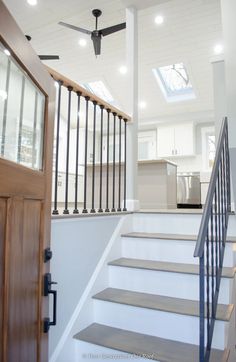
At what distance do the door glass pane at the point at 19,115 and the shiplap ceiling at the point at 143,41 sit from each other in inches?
111

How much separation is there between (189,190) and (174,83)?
8.67 ft

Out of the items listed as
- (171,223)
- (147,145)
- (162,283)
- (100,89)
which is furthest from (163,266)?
(100,89)

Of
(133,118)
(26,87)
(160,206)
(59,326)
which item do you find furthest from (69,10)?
(59,326)

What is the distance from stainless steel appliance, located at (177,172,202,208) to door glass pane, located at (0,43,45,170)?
581cm

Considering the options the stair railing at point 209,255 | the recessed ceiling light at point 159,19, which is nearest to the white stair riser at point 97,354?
the stair railing at point 209,255

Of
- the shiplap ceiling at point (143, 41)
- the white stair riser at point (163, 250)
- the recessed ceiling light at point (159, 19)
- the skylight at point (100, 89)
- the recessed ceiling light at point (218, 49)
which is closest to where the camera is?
the white stair riser at point (163, 250)

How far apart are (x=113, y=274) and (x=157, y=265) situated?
378mm

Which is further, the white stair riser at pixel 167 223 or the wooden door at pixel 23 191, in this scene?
the white stair riser at pixel 167 223


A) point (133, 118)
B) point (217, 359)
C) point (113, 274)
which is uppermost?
point (133, 118)

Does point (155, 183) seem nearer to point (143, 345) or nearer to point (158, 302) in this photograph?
point (158, 302)

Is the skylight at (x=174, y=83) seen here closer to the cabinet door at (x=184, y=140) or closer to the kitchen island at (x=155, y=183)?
the cabinet door at (x=184, y=140)

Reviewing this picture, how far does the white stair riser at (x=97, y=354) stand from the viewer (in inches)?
69.7

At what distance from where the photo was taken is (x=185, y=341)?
1.84 m

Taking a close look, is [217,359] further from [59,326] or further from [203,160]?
[203,160]
